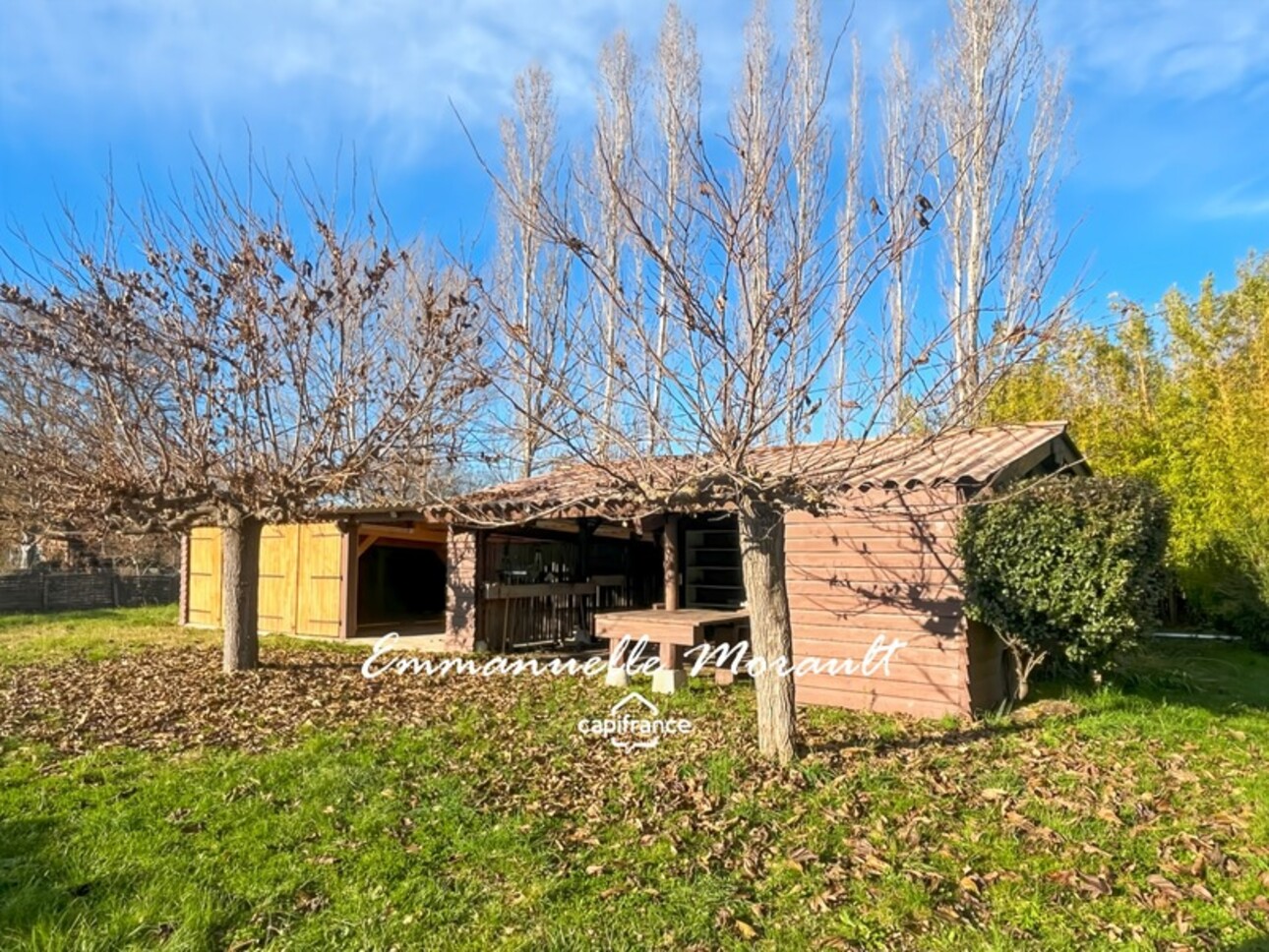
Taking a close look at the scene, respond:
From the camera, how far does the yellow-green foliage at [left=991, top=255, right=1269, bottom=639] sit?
1234cm

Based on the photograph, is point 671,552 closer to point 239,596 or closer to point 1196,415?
point 239,596

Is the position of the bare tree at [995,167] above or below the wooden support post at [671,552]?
above

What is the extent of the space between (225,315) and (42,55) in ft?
8.68

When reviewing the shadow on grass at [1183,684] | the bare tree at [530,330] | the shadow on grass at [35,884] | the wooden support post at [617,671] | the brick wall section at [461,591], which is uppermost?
the bare tree at [530,330]

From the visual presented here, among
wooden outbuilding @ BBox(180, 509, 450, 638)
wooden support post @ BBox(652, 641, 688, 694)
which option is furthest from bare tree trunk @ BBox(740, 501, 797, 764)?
wooden outbuilding @ BBox(180, 509, 450, 638)

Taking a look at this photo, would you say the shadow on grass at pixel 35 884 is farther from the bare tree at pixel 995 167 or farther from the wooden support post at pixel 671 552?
the wooden support post at pixel 671 552

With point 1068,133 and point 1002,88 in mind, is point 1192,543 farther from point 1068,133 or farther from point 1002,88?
point 1002,88

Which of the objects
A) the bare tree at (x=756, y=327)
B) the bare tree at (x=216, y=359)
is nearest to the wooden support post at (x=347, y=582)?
the bare tree at (x=216, y=359)

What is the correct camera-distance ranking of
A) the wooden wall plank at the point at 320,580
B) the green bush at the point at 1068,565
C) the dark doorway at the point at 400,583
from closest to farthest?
1. the green bush at the point at 1068,565
2. the wooden wall plank at the point at 320,580
3. the dark doorway at the point at 400,583

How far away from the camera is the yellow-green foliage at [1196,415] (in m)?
12.3

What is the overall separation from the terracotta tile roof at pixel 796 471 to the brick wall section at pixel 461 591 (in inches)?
42.4

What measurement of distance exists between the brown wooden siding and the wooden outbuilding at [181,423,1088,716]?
13 millimetres

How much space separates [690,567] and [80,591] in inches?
624

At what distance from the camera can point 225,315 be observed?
8.00m
